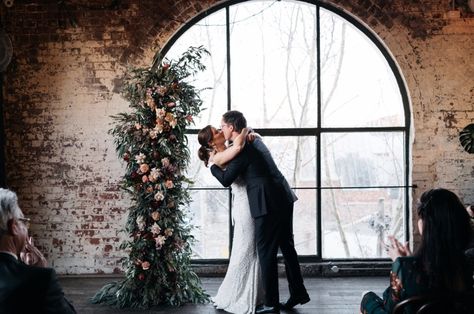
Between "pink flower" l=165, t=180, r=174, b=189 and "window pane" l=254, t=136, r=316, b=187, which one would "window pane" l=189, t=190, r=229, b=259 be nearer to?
"window pane" l=254, t=136, r=316, b=187

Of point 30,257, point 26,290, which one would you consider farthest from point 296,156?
point 26,290

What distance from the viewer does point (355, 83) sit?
20.5ft

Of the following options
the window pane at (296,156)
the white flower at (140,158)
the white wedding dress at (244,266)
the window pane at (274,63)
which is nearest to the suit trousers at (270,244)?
the white wedding dress at (244,266)

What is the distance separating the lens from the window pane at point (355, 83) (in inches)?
245

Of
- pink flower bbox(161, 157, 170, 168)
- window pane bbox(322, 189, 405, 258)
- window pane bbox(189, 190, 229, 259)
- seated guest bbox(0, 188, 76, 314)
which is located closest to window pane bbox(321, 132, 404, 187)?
window pane bbox(322, 189, 405, 258)

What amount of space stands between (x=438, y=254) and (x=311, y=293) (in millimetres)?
3242

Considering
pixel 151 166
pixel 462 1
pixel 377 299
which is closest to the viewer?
pixel 377 299

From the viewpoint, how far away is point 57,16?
605cm

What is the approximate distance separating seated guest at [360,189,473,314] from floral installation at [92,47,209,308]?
2831mm

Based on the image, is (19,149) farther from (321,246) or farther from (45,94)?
(321,246)

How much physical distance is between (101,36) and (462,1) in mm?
3984

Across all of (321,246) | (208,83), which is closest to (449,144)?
(321,246)

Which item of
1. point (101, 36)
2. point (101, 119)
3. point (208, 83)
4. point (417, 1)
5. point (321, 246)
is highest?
point (417, 1)

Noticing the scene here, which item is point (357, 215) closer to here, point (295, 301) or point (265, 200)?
point (295, 301)
